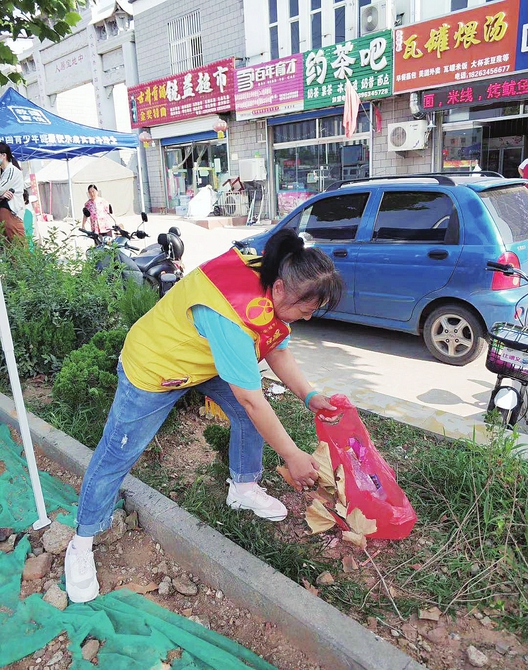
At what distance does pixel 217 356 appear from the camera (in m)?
1.93

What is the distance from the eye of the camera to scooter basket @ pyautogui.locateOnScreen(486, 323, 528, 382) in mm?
3277

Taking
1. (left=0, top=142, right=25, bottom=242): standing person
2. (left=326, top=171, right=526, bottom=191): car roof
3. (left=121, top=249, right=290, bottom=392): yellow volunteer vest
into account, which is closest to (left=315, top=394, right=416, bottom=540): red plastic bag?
(left=121, top=249, right=290, bottom=392): yellow volunteer vest

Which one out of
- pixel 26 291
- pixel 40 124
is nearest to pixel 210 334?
Result: pixel 26 291

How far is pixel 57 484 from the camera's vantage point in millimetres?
3008

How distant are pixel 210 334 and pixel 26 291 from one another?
10.8ft

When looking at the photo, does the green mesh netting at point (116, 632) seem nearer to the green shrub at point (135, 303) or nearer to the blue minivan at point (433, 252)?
the green shrub at point (135, 303)

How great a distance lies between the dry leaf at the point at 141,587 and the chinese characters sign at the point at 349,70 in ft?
41.8

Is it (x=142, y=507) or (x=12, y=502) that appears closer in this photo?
(x=142, y=507)

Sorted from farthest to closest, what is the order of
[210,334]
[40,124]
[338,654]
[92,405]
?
[40,124], [92,405], [210,334], [338,654]

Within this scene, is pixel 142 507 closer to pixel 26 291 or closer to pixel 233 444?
pixel 233 444

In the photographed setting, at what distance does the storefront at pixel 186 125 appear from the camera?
56.2ft

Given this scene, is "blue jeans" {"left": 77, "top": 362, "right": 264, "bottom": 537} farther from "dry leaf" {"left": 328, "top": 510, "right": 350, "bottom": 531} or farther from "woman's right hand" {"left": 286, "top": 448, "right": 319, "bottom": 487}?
"dry leaf" {"left": 328, "top": 510, "right": 350, "bottom": 531}

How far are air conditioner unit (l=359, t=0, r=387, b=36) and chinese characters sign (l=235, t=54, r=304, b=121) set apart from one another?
210cm

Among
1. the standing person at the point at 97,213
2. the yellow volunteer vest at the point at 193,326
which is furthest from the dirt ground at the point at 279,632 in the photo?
the standing person at the point at 97,213
